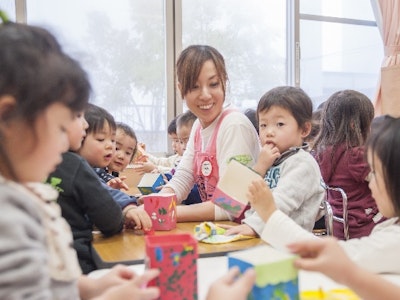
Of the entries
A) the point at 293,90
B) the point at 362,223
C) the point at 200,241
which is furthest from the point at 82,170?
the point at 362,223

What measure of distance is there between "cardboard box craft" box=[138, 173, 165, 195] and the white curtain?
118 inches

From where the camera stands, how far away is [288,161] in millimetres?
1460

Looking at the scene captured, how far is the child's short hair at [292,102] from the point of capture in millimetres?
1567

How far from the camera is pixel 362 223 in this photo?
2.26m

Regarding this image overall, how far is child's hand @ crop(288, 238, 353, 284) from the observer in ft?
2.28

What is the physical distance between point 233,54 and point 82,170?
3429mm

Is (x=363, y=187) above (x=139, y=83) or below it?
below

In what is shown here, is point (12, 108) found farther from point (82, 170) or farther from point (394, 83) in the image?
point (394, 83)

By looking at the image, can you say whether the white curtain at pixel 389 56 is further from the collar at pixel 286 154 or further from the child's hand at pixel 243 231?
the child's hand at pixel 243 231

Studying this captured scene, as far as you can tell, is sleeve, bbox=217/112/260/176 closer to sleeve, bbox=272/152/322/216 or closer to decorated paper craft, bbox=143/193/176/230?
sleeve, bbox=272/152/322/216

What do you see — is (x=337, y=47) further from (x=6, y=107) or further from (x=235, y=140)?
(x=6, y=107)

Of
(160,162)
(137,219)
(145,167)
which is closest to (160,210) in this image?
(137,219)

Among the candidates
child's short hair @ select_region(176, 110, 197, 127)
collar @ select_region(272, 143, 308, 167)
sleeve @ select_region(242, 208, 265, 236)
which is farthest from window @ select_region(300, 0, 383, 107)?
sleeve @ select_region(242, 208, 265, 236)

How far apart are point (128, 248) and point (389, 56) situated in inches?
167
